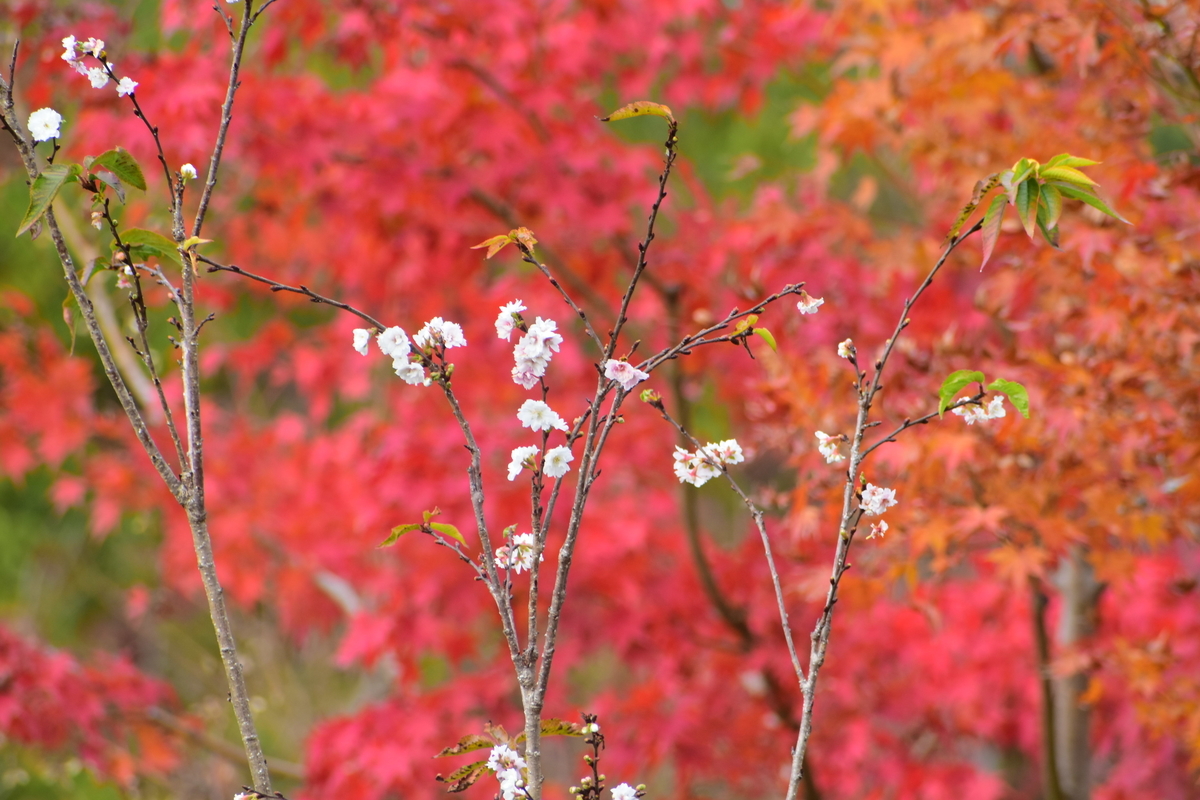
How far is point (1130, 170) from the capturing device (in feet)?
8.60

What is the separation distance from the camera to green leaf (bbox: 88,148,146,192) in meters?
1.31

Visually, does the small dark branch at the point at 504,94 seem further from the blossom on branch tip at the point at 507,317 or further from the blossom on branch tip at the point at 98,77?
the blossom on branch tip at the point at 507,317

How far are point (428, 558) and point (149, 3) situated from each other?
5407mm

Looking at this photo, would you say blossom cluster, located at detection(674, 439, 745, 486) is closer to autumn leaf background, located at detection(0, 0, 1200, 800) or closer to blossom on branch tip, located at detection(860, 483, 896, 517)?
blossom on branch tip, located at detection(860, 483, 896, 517)

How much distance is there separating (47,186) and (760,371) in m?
2.74

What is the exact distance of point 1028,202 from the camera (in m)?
1.25

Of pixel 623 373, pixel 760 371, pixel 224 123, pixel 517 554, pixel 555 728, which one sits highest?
pixel 760 371

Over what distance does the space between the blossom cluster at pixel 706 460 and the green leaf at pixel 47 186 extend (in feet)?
2.83

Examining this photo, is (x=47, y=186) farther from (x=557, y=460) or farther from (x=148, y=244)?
(x=557, y=460)

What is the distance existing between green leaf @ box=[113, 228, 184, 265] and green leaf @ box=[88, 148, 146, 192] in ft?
0.20

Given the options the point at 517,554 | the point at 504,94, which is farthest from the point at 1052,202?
the point at 504,94

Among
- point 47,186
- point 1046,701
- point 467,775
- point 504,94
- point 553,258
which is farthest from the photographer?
point 553,258

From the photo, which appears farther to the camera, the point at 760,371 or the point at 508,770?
the point at 760,371

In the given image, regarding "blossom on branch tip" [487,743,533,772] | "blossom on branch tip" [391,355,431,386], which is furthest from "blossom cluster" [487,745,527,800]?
"blossom on branch tip" [391,355,431,386]
